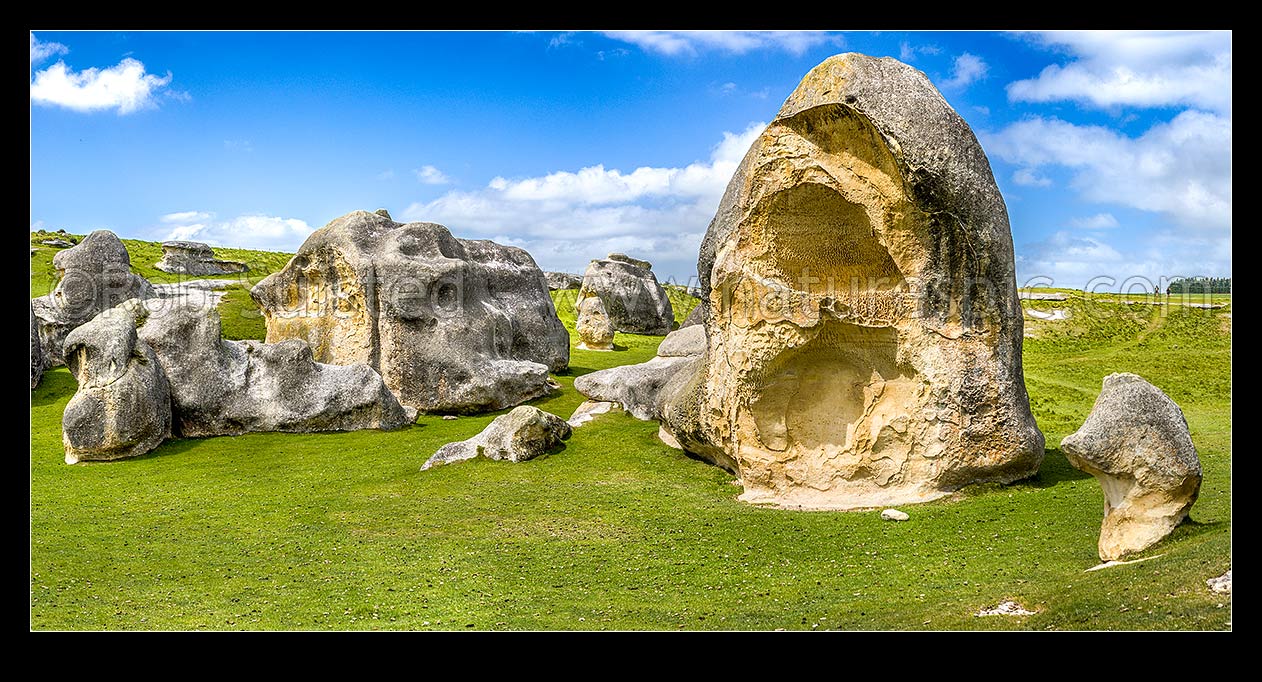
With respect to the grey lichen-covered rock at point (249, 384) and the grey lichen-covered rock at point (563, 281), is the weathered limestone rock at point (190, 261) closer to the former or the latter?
the grey lichen-covered rock at point (563, 281)

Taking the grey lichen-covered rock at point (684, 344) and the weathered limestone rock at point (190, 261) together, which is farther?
the weathered limestone rock at point (190, 261)

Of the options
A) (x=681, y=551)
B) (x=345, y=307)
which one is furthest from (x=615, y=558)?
(x=345, y=307)

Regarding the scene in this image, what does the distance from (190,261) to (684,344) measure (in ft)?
127

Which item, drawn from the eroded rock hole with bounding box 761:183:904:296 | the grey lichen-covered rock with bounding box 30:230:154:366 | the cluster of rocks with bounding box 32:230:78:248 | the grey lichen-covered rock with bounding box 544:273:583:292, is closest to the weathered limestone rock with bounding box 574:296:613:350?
the grey lichen-covered rock with bounding box 30:230:154:366

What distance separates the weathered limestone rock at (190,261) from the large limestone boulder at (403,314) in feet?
96.2

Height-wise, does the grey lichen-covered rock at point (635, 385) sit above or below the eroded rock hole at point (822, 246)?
below

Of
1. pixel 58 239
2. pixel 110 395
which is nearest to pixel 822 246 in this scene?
pixel 110 395

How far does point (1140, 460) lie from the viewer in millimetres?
11664

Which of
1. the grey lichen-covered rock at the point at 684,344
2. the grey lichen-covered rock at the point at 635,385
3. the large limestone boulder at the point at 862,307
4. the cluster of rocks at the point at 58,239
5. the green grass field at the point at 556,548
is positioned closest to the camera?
the green grass field at the point at 556,548

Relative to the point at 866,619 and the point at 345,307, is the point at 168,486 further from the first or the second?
the point at 866,619

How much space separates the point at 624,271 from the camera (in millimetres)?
50062

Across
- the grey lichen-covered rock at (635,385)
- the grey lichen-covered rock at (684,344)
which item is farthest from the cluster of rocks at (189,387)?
the grey lichen-covered rock at (684,344)

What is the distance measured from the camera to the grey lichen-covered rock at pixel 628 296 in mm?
48812

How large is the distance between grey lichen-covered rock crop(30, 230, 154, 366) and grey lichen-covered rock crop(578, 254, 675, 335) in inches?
768
